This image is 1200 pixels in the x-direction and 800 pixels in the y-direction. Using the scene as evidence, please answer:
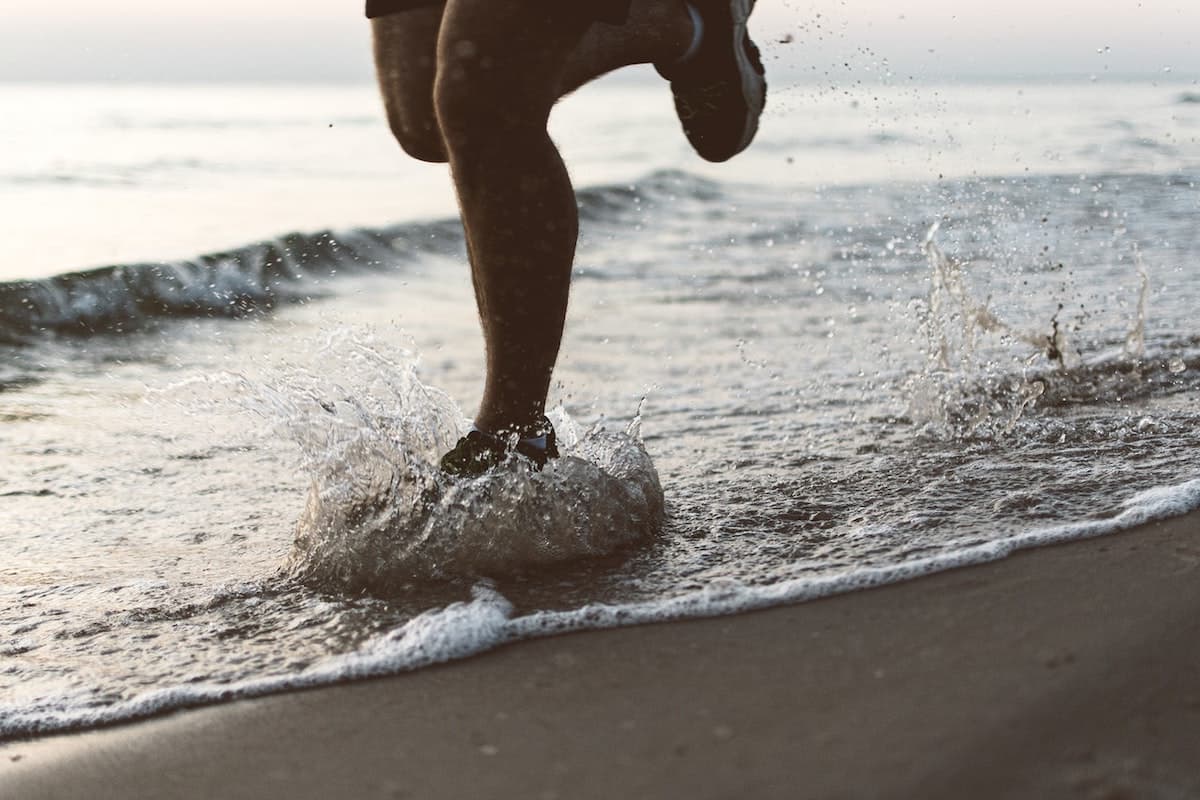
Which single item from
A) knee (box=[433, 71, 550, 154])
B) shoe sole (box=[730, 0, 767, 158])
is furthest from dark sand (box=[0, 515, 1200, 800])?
shoe sole (box=[730, 0, 767, 158])

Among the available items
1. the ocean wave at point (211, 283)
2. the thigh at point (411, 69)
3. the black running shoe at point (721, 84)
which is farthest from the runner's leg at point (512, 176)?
the ocean wave at point (211, 283)

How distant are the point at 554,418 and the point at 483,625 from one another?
1.05m

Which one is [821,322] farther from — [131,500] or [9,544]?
[9,544]

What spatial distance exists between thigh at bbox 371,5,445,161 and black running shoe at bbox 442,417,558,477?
22.6 inches

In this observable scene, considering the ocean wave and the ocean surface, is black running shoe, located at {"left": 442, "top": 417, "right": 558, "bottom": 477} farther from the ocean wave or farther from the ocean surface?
the ocean wave

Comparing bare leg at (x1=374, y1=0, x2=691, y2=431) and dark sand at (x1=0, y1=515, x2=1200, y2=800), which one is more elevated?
bare leg at (x1=374, y1=0, x2=691, y2=431)

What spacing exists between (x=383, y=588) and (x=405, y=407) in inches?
21.5

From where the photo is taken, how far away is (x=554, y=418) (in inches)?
109

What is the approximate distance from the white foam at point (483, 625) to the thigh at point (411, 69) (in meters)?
0.86

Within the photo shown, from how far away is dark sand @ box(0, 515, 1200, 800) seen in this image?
1.21 m

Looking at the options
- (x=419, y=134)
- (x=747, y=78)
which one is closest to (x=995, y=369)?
(x=747, y=78)

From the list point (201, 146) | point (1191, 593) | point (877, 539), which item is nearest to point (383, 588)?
point (877, 539)

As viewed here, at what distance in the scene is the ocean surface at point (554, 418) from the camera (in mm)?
1906

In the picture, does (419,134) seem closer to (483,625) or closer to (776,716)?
(483,625)
